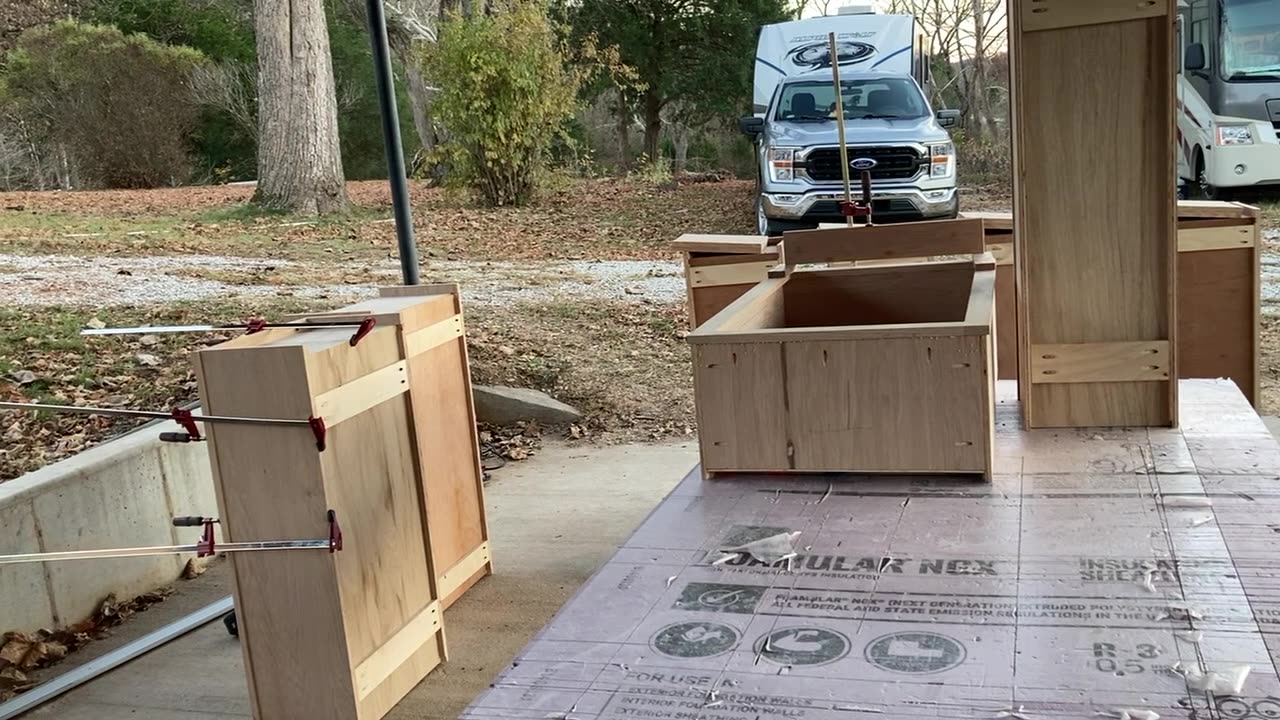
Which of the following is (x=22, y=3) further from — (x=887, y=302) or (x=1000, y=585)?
(x=1000, y=585)

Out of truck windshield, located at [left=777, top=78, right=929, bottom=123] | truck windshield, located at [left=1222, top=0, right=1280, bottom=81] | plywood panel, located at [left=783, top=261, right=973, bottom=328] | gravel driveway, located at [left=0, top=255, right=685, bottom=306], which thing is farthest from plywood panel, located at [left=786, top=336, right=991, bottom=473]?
truck windshield, located at [left=1222, top=0, right=1280, bottom=81]

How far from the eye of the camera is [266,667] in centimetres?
280

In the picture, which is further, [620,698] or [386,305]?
[386,305]

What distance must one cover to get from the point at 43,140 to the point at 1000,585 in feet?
64.0

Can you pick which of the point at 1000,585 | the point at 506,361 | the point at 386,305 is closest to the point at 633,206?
the point at 506,361

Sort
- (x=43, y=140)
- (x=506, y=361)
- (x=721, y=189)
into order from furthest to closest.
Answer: (x=43, y=140), (x=721, y=189), (x=506, y=361)

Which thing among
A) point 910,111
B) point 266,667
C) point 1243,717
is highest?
point 910,111

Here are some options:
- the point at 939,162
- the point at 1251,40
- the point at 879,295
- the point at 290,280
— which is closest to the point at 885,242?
the point at 879,295

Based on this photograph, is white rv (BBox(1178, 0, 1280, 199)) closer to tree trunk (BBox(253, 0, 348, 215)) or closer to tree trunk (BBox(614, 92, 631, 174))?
tree trunk (BBox(253, 0, 348, 215))

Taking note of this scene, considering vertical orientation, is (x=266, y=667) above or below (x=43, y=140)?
below

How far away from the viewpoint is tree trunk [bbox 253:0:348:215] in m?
12.6

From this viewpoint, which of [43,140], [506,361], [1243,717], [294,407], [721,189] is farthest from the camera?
[43,140]

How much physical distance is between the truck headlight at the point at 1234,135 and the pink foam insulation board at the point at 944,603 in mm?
10979

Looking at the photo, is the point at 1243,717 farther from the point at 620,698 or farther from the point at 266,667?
the point at 266,667
